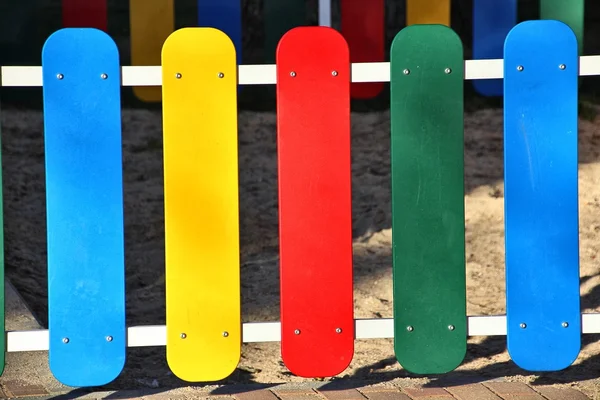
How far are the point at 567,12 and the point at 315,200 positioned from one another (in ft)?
10.8

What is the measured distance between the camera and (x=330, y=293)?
9.64 feet

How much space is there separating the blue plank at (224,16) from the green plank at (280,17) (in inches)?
14.6

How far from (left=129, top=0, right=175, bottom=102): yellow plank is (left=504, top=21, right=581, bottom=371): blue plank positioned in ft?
9.97

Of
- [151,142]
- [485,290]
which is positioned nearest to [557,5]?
[485,290]

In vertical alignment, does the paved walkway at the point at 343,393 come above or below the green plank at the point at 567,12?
below

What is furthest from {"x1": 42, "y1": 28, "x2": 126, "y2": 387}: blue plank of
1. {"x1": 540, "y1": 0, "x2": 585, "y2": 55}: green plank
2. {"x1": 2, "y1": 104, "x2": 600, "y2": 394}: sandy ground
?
{"x1": 540, "y1": 0, "x2": 585, "y2": 55}: green plank

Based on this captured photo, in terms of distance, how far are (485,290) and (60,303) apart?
2349 millimetres

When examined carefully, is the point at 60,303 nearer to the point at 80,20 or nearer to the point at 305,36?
the point at 305,36

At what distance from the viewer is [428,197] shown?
293 centimetres

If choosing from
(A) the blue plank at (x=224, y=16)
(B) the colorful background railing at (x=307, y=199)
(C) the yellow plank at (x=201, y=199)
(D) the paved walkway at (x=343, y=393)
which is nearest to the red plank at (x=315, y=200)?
(B) the colorful background railing at (x=307, y=199)

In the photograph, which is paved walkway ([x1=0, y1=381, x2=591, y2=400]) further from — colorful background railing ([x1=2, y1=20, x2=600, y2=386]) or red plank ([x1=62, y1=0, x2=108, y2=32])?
red plank ([x1=62, y1=0, x2=108, y2=32])

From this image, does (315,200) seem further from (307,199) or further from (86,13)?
(86,13)

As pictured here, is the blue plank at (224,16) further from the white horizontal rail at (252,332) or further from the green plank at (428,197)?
the white horizontal rail at (252,332)

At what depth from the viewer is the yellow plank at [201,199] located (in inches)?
112
